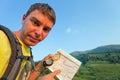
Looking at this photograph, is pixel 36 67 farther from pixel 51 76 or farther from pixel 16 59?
pixel 16 59

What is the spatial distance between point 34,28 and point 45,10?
1.13 ft

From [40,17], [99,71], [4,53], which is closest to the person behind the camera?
[4,53]

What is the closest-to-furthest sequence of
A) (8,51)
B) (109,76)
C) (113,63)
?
(8,51) < (109,76) < (113,63)

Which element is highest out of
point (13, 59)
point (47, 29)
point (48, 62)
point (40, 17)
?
point (40, 17)

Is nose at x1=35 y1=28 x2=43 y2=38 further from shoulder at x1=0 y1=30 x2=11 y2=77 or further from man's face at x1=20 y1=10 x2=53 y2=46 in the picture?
shoulder at x1=0 y1=30 x2=11 y2=77

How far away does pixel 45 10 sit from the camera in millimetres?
4297

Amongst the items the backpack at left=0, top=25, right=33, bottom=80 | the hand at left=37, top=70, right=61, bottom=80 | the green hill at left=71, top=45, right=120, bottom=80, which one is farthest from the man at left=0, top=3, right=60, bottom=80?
the green hill at left=71, top=45, right=120, bottom=80

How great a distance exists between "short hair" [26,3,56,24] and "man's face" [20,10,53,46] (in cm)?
5

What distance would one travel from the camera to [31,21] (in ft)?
13.8

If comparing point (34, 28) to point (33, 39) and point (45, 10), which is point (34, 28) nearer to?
point (33, 39)

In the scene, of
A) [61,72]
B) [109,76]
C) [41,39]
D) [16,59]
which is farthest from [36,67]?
[109,76]

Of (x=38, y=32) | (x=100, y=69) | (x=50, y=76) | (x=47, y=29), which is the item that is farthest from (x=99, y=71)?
(x=38, y=32)

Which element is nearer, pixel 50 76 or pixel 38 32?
pixel 38 32

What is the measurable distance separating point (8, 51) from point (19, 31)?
60 cm
